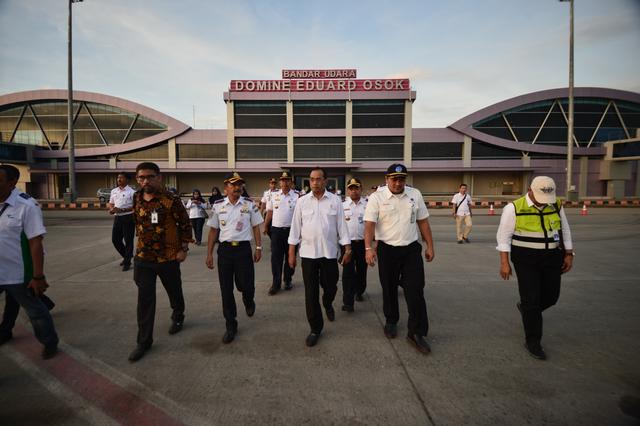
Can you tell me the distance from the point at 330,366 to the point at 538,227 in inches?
98.9

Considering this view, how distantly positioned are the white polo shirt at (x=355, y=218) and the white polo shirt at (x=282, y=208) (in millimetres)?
1082

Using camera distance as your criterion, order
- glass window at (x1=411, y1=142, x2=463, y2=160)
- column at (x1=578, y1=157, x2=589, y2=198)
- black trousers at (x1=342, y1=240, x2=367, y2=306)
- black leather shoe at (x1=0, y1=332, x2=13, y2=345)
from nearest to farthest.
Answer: black leather shoe at (x1=0, y1=332, x2=13, y2=345), black trousers at (x1=342, y1=240, x2=367, y2=306), column at (x1=578, y1=157, x2=589, y2=198), glass window at (x1=411, y1=142, x2=463, y2=160)

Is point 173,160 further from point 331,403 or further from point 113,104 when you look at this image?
point 331,403

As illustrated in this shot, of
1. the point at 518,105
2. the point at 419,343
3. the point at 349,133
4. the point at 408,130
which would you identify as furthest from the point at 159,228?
the point at 518,105

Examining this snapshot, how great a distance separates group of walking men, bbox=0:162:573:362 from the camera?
295 cm

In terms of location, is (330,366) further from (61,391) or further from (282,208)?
(282,208)

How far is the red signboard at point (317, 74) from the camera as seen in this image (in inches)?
1348

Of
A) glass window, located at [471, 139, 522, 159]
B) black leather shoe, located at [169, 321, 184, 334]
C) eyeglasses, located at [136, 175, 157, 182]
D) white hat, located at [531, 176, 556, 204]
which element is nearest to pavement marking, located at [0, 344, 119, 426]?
black leather shoe, located at [169, 321, 184, 334]

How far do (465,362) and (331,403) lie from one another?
1.44 m

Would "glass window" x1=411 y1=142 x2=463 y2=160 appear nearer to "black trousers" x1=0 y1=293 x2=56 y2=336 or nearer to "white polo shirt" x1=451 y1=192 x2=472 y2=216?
"white polo shirt" x1=451 y1=192 x2=472 y2=216

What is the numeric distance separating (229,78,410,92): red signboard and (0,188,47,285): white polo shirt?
110 ft

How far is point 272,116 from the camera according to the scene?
34031 millimetres

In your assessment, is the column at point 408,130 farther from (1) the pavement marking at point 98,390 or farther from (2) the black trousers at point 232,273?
(1) the pavement marking at point 98,390

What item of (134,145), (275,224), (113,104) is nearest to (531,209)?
(275,224)
